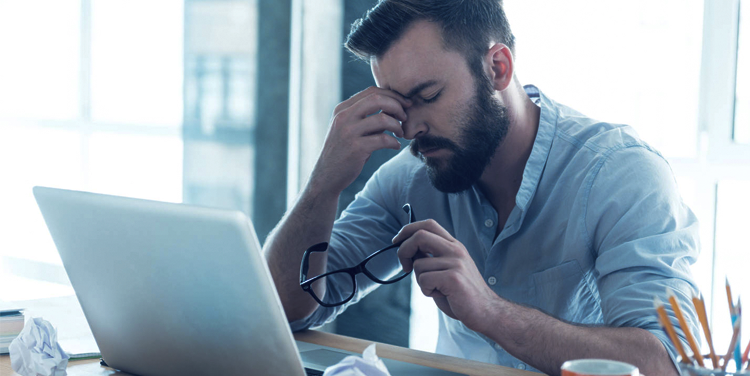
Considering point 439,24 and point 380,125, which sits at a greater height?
point 439,24

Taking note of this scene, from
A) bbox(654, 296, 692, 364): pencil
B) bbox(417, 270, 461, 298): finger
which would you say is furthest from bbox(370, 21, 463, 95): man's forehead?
bbox(654, 296, 692, 364): pencil

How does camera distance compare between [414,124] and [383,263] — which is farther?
[383,263]

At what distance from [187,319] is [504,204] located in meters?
0.79

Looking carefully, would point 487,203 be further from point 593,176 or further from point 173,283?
point 173,283

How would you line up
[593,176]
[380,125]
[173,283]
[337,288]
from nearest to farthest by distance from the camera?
1. [173,283]
2. [593,176]
3. [380,125]
4. [337,288]

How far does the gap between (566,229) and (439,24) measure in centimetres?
44

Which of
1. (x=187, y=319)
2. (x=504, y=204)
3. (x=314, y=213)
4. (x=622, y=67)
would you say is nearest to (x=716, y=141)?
(x=622, y=67)

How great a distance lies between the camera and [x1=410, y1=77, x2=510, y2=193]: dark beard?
1.30 metres

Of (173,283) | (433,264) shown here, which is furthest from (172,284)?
(433,264)

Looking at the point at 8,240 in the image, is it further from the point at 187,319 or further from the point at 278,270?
the point at 187,319

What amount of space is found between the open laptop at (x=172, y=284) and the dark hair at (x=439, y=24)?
68cm

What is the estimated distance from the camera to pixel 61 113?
3.45m

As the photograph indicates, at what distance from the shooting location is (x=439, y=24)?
4.16 feet

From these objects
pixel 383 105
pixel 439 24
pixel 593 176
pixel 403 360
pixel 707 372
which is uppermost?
pixel 439 24
